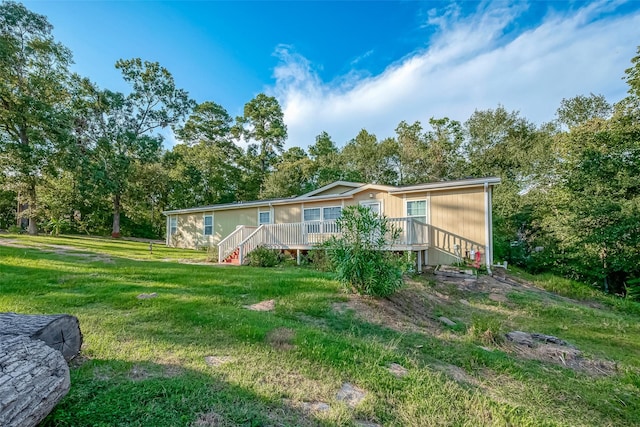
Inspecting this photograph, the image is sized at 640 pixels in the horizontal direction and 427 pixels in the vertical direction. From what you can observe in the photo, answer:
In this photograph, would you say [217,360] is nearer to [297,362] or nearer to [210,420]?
[297,362]

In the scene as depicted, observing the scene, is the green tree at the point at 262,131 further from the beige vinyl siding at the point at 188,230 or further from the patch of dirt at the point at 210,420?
the patch of dirt at the point at 210,420

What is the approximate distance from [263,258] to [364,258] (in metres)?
5.67

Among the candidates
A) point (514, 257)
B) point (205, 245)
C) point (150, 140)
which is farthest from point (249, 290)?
point (150, 140)

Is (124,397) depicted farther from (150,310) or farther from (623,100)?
(623,100)

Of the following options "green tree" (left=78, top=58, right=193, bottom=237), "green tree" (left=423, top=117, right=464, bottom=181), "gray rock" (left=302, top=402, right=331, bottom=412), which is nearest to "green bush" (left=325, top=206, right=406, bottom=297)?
"gray rock" (left=302, top=402, right=331, bottom=412)

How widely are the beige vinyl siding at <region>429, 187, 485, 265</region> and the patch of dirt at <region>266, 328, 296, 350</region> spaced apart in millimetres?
8281

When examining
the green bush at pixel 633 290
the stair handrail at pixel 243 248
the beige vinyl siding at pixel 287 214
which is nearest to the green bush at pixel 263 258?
the stair handrail at pixel 243 248

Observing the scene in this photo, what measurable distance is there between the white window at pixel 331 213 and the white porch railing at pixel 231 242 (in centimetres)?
350

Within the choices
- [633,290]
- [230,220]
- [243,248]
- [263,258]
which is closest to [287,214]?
[243,248]

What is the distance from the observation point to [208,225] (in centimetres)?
1808

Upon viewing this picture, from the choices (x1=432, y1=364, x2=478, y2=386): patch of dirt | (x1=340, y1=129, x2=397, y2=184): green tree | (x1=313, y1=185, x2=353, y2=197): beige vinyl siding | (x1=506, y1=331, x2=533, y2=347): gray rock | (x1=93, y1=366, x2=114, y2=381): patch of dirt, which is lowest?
(x1=506, y1=331, x2=533, y2=347): gray rock

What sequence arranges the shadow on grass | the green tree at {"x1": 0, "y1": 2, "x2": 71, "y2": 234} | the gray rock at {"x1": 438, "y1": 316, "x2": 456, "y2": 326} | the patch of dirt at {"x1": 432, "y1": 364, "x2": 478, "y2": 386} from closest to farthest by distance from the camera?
the shadow on grass → the patch of dirt at {"x1": 432, "y1": 364, "x2": 478, "y2": 386} → the gray rock at {"x1": 438, "y1": 316, "x2": 456, "y2": 326} → the green tree at {"x1": 0, "y1": 2, "x2": 71, "y2": 234}

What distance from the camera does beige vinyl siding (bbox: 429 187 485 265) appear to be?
1002 cm

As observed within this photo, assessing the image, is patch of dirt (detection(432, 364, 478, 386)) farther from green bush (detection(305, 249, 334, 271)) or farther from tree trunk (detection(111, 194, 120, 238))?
tree trunk (detection(111, 194, 120, 238))
